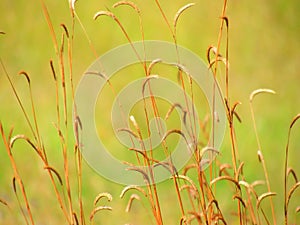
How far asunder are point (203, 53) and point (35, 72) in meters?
0.74

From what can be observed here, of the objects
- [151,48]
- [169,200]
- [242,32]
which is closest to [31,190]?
[169,200]

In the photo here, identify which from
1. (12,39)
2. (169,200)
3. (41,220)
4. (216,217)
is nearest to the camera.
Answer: (216,217)

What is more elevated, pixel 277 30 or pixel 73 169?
pixel 277 30

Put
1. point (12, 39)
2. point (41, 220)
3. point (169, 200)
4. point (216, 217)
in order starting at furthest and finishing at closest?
point (12, 39) < point (169, 200) < point (41, 220) < point (216, 217)

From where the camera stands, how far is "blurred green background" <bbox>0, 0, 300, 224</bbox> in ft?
8.63

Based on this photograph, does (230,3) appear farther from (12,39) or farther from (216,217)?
(216,217)

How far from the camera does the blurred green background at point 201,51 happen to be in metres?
2.63

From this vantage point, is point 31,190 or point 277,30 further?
point 277,30

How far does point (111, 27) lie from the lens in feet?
9.20

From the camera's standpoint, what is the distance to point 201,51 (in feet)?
9.08

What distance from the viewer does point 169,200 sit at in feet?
8.07

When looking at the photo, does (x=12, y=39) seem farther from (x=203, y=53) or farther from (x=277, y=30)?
(x=277, y=30)

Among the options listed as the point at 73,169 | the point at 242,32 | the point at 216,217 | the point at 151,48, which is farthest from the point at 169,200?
the point at 216,217

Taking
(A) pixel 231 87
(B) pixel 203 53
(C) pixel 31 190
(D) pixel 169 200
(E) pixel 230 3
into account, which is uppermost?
(E) pixel 230 3
